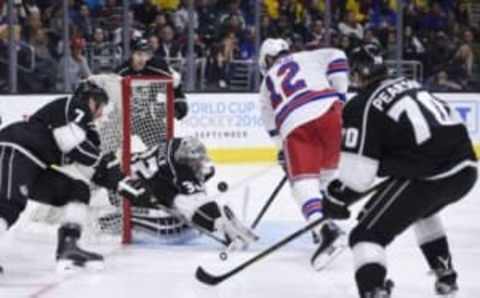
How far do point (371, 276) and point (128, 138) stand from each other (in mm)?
2154

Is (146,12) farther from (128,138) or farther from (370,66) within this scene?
(370,66)

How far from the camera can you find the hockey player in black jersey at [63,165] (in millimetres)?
4855

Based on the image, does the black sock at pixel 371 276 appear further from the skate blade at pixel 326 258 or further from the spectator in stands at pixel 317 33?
the spectator in stands at pixel 317 33

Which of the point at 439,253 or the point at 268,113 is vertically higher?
the point at 268,113

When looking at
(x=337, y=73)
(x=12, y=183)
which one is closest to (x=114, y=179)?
(x=12, y=183)

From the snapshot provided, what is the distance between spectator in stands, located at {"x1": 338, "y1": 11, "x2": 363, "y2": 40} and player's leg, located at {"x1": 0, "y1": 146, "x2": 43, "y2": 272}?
6944 mm

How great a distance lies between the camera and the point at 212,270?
5152 mm

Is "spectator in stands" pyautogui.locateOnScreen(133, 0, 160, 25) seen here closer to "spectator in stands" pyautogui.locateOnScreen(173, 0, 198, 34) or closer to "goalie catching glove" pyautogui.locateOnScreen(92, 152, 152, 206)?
"spectator in stands" pyautogui.locateOnScreen(173, 0, 198, 34)

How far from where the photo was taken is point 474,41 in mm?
11711

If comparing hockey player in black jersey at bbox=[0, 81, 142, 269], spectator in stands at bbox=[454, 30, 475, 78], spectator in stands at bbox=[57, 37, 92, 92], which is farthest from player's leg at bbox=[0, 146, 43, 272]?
spectator in stands at bbox=[454, 30, 475, 78]

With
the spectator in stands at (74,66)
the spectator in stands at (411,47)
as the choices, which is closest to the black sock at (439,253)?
the spectator in stands at (74,66)

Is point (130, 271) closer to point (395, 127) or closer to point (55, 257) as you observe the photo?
point (55, 257)

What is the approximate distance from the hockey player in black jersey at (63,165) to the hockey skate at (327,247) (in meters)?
0.81

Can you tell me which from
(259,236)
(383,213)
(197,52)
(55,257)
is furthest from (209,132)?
(383,213)
